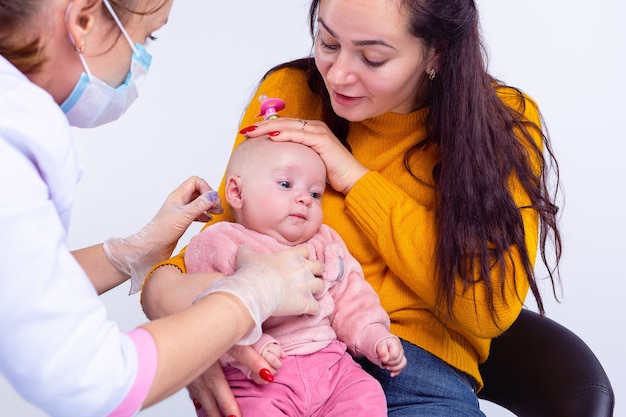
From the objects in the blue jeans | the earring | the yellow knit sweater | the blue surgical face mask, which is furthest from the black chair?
the earring

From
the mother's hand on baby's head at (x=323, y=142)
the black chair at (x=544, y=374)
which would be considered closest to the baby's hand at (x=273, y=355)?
the mother's hand on baby's head at (x=323, y=142)

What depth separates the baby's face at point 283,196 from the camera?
6.17 feet

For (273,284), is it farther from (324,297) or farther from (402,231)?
(402,231)

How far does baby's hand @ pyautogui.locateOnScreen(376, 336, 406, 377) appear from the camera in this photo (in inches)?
70.6

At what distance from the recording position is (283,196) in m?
1.88

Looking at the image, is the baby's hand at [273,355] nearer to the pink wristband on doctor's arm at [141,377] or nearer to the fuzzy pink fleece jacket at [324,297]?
the fuzzy pink fleece jacket at [324,297]

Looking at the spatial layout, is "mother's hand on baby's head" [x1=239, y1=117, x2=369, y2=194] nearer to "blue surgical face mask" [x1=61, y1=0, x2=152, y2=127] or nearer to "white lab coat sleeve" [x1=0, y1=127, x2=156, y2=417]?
"blue surgical face mask" [x1=61, y1=0, x2=152, y2=127]

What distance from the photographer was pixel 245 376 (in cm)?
179

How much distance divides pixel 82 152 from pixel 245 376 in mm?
1887

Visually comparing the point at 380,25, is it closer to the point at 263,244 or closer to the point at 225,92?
the point at 263,244

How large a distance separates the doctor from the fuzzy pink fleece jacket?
0.17 m

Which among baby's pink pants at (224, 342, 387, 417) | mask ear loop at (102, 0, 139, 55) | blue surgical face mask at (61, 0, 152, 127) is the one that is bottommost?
baby's pink pants at (224, 342, 387, 417)

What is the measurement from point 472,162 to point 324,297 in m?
0.44

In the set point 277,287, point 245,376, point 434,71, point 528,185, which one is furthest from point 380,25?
point 245,376
